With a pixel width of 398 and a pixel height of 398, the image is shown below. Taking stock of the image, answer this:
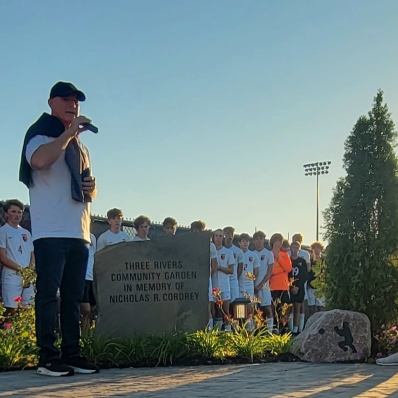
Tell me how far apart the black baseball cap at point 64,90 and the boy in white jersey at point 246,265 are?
6.41 m

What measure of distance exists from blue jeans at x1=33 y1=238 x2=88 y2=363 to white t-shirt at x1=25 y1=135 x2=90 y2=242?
71mm

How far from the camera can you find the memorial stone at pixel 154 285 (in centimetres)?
657

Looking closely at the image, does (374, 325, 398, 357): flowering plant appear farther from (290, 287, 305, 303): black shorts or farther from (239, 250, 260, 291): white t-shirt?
(290, 287, 305, 303): black shorts

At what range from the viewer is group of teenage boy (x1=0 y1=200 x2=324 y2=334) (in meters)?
7.91

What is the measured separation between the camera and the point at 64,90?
205 inches

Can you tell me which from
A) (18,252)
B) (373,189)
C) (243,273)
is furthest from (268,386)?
(243,273)

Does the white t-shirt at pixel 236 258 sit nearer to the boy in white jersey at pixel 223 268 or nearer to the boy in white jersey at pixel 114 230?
the boy in white jersey at pixel 223 268

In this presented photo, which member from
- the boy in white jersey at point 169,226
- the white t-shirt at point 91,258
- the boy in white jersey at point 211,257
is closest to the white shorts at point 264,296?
the boy in white jersey at point 211,257

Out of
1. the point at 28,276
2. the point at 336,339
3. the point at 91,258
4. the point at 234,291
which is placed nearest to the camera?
the point at 336,339

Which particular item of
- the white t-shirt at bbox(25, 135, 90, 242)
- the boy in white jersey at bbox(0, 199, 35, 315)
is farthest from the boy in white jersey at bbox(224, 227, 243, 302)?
the white t-shirt at bbox(25, 135, 90, 242)

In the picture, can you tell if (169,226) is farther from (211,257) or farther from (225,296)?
(225,296)

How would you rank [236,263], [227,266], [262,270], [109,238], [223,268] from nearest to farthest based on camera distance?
[109,238] → [223,268] → [227,266] → [236,263] → [262,270]

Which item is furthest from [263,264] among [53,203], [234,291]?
[53,203]

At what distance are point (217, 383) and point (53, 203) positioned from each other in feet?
5.89
